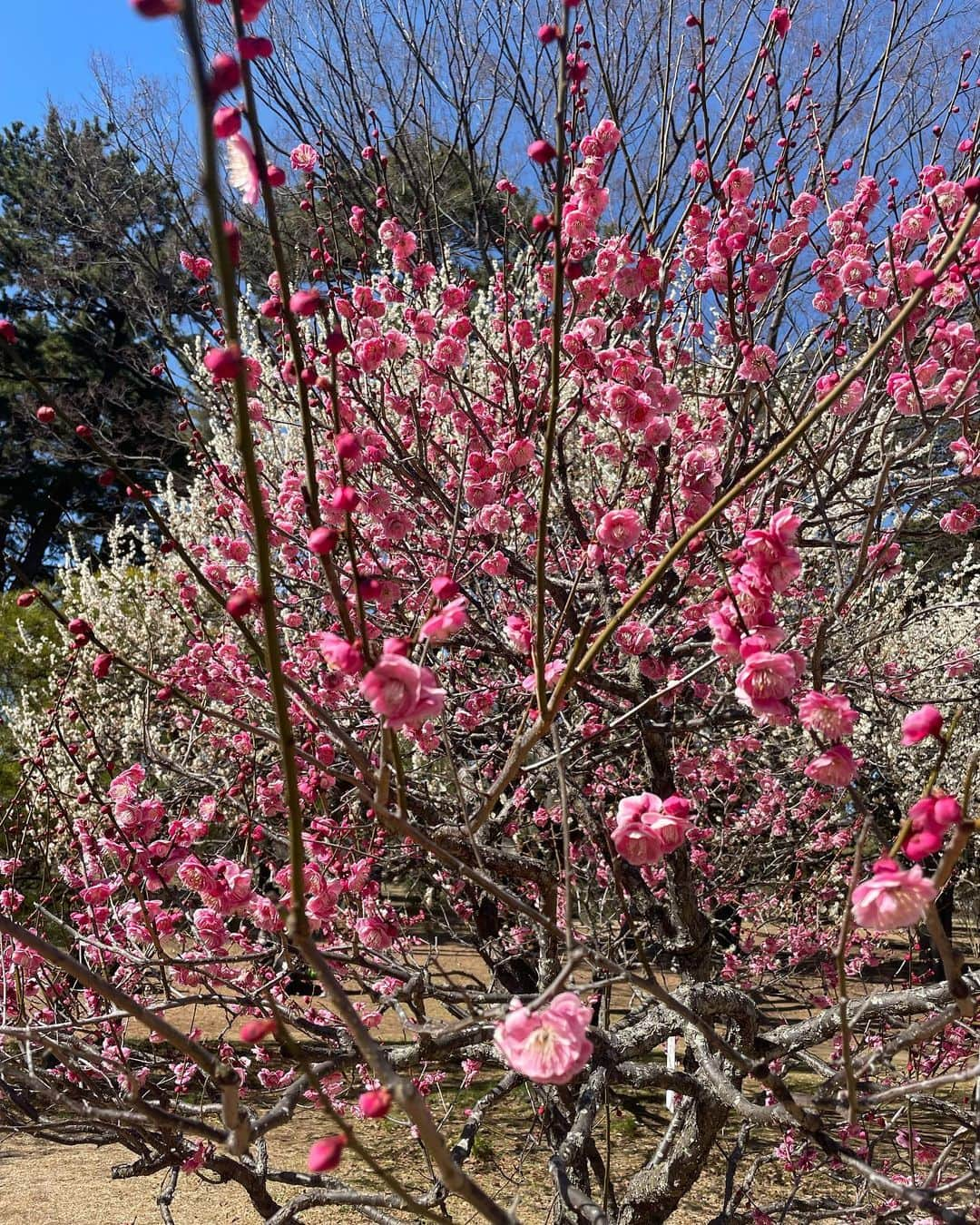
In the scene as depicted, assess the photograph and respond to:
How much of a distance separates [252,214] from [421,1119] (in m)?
10.6

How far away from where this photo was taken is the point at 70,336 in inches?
637

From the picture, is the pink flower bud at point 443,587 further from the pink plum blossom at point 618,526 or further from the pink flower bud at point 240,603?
the pink plum blossom at point 618,526

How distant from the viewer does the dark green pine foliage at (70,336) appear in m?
13.4

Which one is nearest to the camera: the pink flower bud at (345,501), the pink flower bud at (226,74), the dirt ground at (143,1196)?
the pink flower bud at (226,74)

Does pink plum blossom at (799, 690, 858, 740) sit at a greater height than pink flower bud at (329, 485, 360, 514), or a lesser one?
lesser

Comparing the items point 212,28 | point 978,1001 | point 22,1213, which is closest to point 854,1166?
point 978,1001

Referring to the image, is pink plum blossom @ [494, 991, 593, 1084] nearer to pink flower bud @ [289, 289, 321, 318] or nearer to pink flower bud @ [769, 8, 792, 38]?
pink flower bud @ [289, 289, 321, 318]

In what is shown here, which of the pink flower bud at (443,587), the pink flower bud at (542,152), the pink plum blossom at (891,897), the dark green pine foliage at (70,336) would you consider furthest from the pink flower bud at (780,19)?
the dark green pine foliage at (70,336)

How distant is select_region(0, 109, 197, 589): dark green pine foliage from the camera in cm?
1339

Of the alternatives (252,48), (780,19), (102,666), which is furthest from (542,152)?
(780,19)

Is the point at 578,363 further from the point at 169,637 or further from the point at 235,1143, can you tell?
the point at 169,637

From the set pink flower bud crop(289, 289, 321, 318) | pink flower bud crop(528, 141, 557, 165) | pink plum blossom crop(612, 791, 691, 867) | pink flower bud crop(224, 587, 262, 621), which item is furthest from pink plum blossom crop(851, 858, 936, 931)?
pink flower bud crop(528, 141, 557, 165)

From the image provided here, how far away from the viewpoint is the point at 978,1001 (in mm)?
1403

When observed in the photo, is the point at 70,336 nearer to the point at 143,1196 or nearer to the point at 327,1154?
the point at 143,1196
